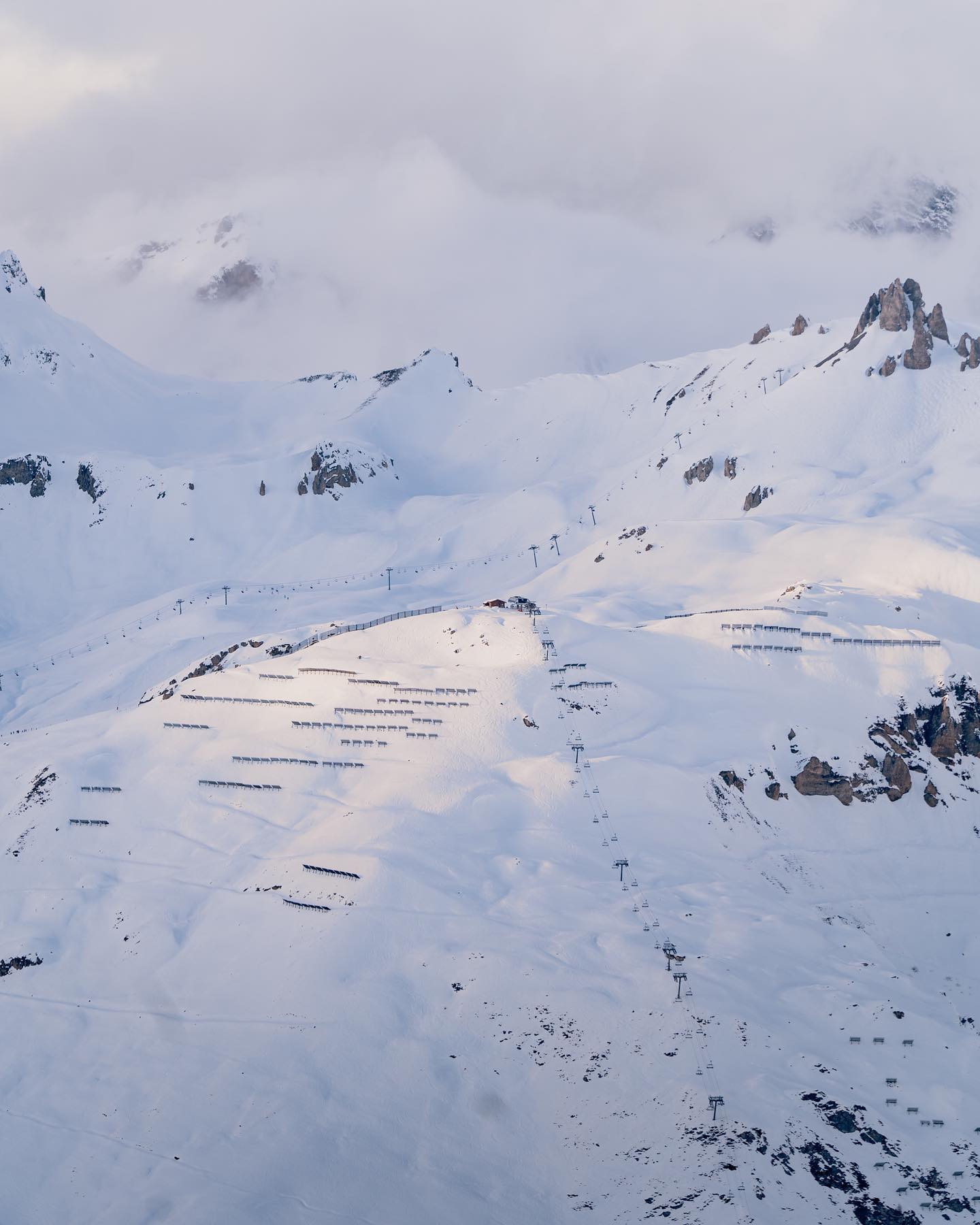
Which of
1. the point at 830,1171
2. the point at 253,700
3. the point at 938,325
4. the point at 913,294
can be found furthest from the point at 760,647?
the point at 913,294

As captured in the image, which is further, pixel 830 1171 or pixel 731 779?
pixel 731 779

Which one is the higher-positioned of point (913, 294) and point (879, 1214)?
point (913, 294)

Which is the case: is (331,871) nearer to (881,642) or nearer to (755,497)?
(881,642)

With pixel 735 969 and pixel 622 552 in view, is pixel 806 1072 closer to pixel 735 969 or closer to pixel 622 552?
pixel 735 969

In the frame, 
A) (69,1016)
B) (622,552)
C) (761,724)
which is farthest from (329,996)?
(622,552)

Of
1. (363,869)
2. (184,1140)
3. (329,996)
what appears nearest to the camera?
(184,1140)

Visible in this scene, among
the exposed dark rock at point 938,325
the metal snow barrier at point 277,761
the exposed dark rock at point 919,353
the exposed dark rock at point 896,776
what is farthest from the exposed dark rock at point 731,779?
the exposed dark rock at point 938,325

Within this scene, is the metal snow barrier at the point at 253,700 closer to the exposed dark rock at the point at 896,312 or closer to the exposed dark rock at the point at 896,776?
the exposed dark rock at the point at 896,776
